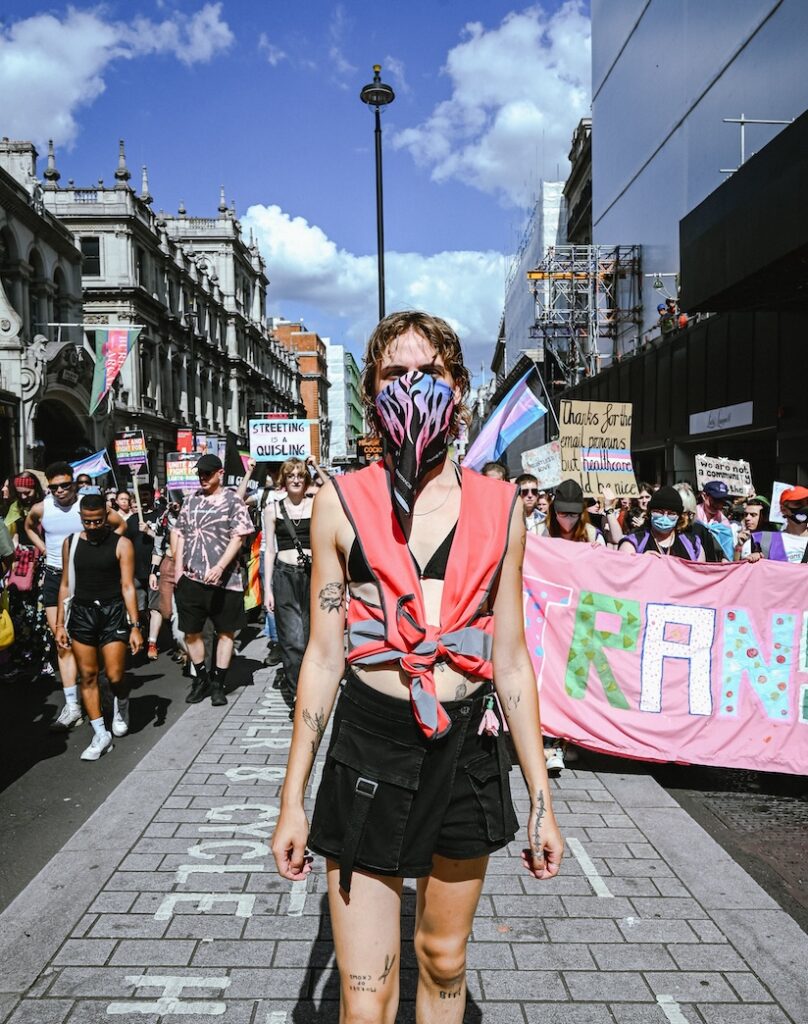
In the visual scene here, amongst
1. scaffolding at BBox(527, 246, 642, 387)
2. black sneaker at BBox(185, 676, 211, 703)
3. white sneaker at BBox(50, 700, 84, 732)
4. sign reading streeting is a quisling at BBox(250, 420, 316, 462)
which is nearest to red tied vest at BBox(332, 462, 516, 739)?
white sneaker at BBox(50, 700, 84, 732)

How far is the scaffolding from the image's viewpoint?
27562 millimetres

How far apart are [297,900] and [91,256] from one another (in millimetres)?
45197

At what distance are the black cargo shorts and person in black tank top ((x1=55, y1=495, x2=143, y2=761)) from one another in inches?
162

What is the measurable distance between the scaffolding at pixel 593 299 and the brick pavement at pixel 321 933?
2425 cm

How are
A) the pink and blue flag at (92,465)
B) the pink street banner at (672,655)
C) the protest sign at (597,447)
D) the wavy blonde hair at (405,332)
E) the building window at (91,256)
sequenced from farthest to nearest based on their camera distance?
the building window at (91,256) → the pink and blue flag at (92,465) → the protest sign at (597,447) → the pink street banner at (672,655) → the wavy blonde hair at (405,332)

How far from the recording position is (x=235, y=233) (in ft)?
225

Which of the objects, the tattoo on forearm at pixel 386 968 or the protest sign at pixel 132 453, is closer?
the tattoo on forearm at pixel 386 968

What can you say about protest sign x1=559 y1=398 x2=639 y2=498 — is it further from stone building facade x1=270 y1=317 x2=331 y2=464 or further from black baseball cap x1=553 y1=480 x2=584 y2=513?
stone building facade x1=270 y1=317 x2=331 y2=464

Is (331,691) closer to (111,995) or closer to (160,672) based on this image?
(111,995)

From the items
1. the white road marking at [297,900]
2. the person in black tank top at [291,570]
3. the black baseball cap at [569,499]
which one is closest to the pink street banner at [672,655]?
the black baseball cap at [569,499]

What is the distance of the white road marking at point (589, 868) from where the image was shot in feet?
12.4

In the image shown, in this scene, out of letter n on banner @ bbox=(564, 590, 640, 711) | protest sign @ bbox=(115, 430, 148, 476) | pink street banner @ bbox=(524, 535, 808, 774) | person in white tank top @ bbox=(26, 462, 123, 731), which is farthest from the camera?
protest sign @ bbox=(115, 430, 148, 476)

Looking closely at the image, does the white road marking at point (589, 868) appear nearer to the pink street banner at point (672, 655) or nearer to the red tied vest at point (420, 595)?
the pink street banner at point (672, 655)

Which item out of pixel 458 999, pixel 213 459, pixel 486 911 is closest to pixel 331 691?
pixel 458 999
